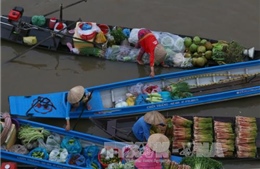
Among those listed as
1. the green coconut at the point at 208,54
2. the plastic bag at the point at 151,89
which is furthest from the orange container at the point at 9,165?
the green coconut at the point at 208,54

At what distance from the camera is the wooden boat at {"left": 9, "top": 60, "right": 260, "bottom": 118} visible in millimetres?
9078

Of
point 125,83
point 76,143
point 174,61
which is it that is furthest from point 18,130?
→ point 174,61

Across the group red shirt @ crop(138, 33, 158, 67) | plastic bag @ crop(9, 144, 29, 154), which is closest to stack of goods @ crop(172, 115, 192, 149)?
red shirt @ crop(138, 33, 158, 67)

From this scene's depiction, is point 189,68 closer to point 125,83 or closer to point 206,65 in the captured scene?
point 206,65

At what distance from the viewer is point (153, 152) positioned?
7402 mm

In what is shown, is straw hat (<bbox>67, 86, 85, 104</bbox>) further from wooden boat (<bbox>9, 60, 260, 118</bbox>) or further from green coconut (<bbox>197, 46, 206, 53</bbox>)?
green coconut (<bbox>197, 46, 206, 53</bbox>)

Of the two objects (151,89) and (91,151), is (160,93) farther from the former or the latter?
(91,151)

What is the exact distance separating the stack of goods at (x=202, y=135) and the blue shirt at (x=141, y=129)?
1.09m

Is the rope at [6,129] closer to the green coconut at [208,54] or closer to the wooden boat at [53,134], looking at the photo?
the wooden boat at [53,134]

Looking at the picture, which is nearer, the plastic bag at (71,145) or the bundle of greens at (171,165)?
the bundle of greens at (171,165)

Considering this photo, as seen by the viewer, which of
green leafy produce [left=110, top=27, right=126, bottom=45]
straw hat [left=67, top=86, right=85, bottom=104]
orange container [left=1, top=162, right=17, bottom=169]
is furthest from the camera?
green leafy produce [left=110, top=27, right=126, bottom=45]

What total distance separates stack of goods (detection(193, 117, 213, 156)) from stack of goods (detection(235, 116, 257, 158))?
1.92ft

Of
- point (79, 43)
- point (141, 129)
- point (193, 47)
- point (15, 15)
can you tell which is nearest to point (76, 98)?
point (141, 129)

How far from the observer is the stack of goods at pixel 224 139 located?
27.4 ft
